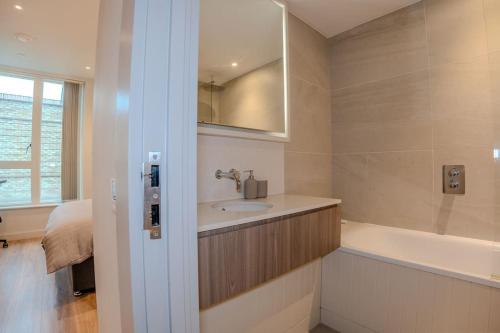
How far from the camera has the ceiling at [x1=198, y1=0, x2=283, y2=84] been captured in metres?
1.41

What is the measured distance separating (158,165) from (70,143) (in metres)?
4.56

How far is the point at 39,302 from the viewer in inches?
78.1

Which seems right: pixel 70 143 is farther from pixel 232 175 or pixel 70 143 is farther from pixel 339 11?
pixel 339 11

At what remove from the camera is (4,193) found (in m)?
3.68

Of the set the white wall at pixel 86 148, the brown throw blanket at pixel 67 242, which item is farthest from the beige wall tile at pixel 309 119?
the white wall at pixel 86 148

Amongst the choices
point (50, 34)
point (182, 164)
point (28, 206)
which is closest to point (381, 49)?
point (182, 164)

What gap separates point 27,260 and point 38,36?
8.85ft

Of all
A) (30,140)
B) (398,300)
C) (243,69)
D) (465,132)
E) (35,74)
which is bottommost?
(398,300)

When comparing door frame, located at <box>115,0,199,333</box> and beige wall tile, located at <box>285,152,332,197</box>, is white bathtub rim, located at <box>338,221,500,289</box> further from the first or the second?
door frame, located at <box>115,0,199,333</box>

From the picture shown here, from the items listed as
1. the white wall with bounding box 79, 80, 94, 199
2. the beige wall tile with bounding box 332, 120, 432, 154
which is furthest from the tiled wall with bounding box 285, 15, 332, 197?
the white wall with bounding box 79, 80, 94, 199

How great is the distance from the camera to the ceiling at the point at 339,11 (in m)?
1.87

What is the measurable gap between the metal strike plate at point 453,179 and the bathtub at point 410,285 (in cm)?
35

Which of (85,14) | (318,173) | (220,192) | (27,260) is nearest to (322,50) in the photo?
(318,173)

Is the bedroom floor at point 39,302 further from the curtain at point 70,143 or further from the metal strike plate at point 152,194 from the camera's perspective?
the metal strike plate at point 152,194
